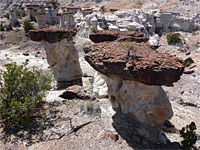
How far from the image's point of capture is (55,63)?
1124cm

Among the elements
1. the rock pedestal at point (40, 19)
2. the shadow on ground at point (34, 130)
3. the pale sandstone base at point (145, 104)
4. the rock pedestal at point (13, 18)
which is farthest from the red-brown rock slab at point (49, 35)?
the rock pedestal at point (13, 18)

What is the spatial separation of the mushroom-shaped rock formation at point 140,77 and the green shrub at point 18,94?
2.48 meters

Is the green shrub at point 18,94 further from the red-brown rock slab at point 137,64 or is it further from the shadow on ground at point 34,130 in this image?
the red-brown rock slab at point 137,64

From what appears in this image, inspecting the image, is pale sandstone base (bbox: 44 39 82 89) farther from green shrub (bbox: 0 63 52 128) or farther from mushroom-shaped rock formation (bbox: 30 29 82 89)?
green shrub (bbox: 0 63 52 128)

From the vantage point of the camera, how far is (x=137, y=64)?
13.6 feet

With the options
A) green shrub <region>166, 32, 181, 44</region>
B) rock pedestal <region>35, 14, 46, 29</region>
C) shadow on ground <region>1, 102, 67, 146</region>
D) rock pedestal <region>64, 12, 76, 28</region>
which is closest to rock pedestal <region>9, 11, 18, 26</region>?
rock pedestal <region>35, 14, 46, 29</region>

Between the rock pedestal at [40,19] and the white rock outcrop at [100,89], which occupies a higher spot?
the rock pedestal at [40,19]

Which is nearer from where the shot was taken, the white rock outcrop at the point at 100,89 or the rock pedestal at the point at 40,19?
the white rock outcrop at the point at 100,89

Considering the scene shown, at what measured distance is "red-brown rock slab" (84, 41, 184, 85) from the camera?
12.9ft

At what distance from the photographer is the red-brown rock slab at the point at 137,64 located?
12.9 feet

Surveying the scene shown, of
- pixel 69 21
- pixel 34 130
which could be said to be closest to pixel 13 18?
pixel 69 21

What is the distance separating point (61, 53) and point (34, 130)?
21.4 ft

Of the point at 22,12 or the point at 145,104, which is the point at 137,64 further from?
the point at 22,12

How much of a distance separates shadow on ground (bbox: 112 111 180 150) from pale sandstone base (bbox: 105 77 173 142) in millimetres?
136
